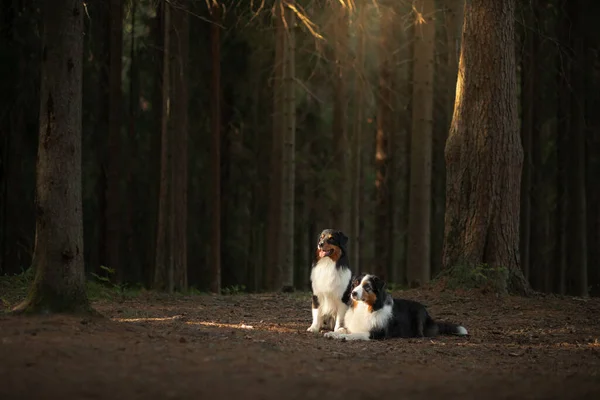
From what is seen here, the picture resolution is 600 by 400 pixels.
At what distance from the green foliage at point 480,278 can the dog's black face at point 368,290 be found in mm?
5098

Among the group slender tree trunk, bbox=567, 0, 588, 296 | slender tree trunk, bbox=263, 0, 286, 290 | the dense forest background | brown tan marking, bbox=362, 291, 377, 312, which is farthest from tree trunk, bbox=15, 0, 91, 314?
slender tree trunk, bbox=567, 0, 588, 296

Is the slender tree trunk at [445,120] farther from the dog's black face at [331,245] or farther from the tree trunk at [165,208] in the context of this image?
the dog's black face at [331,245]

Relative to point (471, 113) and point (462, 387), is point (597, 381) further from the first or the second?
point (471, 113)

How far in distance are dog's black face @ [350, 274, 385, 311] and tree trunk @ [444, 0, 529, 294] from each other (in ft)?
17.8

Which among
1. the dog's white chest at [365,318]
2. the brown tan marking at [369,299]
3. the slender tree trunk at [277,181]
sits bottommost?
the dog's white chest at [365,318]

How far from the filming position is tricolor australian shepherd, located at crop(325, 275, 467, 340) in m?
12.0

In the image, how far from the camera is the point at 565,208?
113 ft

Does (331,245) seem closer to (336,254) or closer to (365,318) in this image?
(336,254)

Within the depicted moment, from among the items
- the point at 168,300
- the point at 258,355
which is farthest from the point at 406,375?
the point at 168,300

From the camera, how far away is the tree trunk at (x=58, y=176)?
11.2 metres

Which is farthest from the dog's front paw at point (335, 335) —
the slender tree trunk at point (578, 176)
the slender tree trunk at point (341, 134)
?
the slender tree trunk at point (578, 176)

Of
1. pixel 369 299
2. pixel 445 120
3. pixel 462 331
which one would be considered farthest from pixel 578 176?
pixel 369 299

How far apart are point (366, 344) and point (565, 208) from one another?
24.9 meters

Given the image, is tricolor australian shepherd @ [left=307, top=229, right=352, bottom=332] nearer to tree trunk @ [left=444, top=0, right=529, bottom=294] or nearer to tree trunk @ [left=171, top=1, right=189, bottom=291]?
tree trunk @ [left=444, top=0, right=529, bottom=294]
